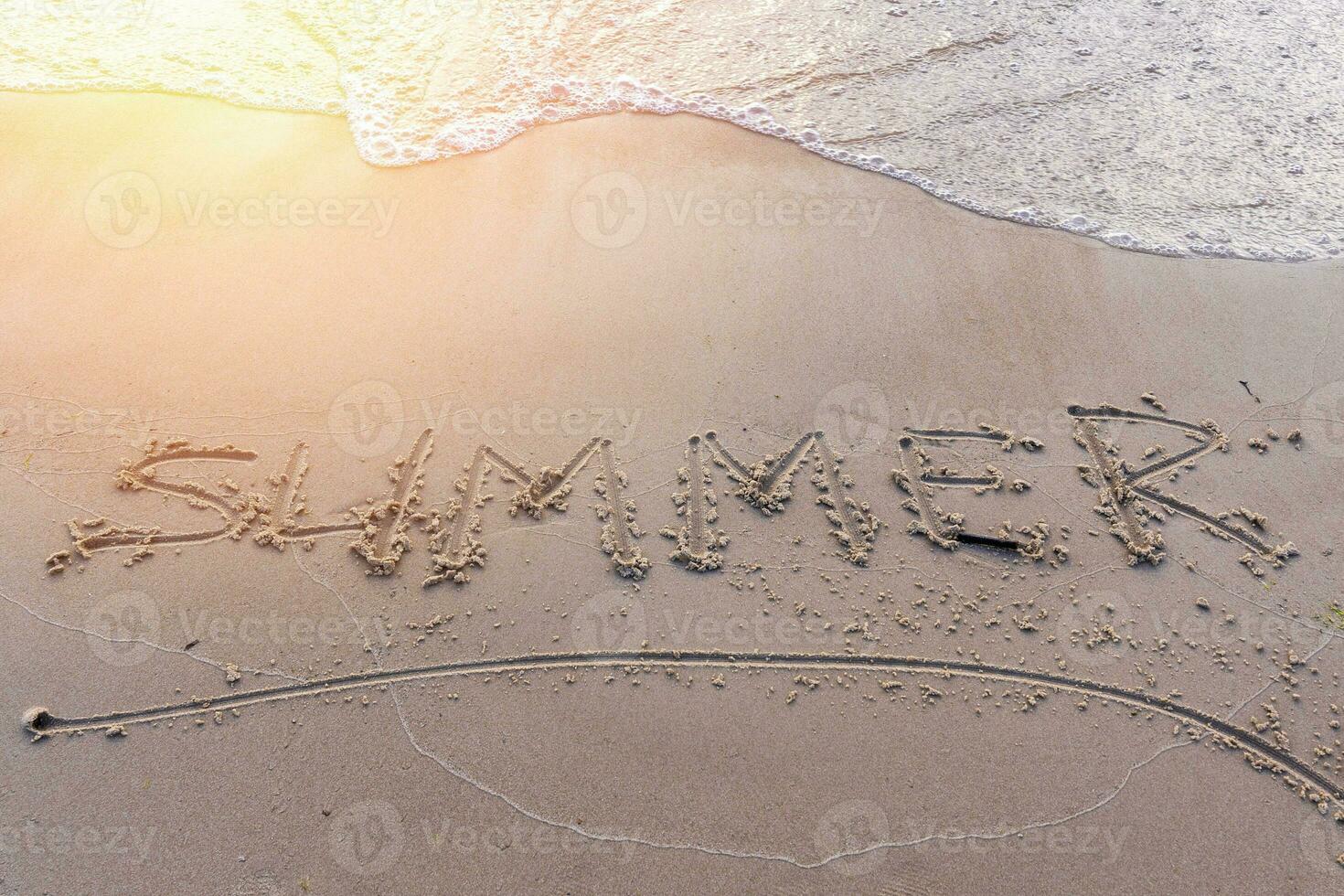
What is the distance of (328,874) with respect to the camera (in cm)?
277

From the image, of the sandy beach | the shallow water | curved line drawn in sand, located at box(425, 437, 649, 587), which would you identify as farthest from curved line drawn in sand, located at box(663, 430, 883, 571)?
the shallow water

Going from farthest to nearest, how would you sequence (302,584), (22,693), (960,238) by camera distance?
(960,238) → (302,584) → (22,693)

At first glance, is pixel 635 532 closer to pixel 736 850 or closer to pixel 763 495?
pixel 763 495

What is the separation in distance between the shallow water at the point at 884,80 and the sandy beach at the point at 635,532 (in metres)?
0.35

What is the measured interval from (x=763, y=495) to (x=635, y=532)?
618mm

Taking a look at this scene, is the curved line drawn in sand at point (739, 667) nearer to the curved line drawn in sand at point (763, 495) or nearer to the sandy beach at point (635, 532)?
the sandy beach at point (635, 532)

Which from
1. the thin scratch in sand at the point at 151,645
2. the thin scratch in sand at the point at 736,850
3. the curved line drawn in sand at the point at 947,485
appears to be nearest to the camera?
the thin scratch in sand at the point at 736,850

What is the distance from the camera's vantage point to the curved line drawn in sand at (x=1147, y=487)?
3.59 metres

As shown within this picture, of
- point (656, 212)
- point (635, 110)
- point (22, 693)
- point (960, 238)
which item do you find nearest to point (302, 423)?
point (22, 693)

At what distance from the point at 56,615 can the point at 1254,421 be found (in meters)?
5.56

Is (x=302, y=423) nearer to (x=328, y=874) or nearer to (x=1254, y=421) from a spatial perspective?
(x=328, y=874)

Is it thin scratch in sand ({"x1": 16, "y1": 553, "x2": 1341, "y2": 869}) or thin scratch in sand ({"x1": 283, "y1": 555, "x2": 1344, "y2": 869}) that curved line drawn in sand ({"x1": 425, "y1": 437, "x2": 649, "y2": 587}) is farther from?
thin scratch in sand ({"x1": 283, "y1": 555, "x2": 1344, "y2": 869})

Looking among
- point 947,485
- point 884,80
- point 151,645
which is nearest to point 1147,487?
point 947,485

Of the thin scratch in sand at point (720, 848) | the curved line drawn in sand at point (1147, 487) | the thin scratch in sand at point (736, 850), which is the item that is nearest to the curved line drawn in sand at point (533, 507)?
the thin scratch in sand at point (720, 848)
